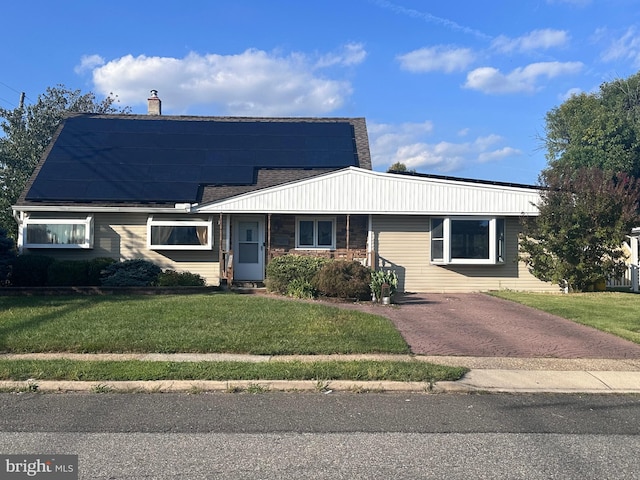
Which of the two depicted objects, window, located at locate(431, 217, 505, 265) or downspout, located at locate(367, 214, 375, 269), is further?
downspout, located at locate(367, 214, 375, 269)

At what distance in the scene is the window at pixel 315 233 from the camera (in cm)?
1706

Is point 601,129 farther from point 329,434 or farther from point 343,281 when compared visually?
point 329,434

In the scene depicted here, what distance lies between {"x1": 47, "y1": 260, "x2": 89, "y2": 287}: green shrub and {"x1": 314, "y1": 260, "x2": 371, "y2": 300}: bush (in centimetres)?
652

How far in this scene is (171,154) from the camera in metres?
19.1

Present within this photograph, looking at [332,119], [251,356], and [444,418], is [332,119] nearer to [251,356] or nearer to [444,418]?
[251,356]

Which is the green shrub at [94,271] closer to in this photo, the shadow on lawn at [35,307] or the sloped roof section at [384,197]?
the shadow on lawn at [35,307]

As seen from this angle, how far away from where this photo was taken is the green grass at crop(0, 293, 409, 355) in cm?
840

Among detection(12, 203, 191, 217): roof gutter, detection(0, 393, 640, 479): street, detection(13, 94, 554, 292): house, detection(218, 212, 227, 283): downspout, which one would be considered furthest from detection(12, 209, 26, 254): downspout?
detection(0, 393, 640, 479): street

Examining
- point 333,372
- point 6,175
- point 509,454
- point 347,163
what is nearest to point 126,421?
point 333,372

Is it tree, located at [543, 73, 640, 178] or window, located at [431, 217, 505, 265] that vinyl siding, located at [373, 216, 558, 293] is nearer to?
window, located at [431, 217, 505, 265]

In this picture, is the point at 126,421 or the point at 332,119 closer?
the point at 126,421

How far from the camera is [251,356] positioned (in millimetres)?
8102

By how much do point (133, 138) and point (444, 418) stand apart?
56.7ft

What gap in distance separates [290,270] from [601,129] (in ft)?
101
